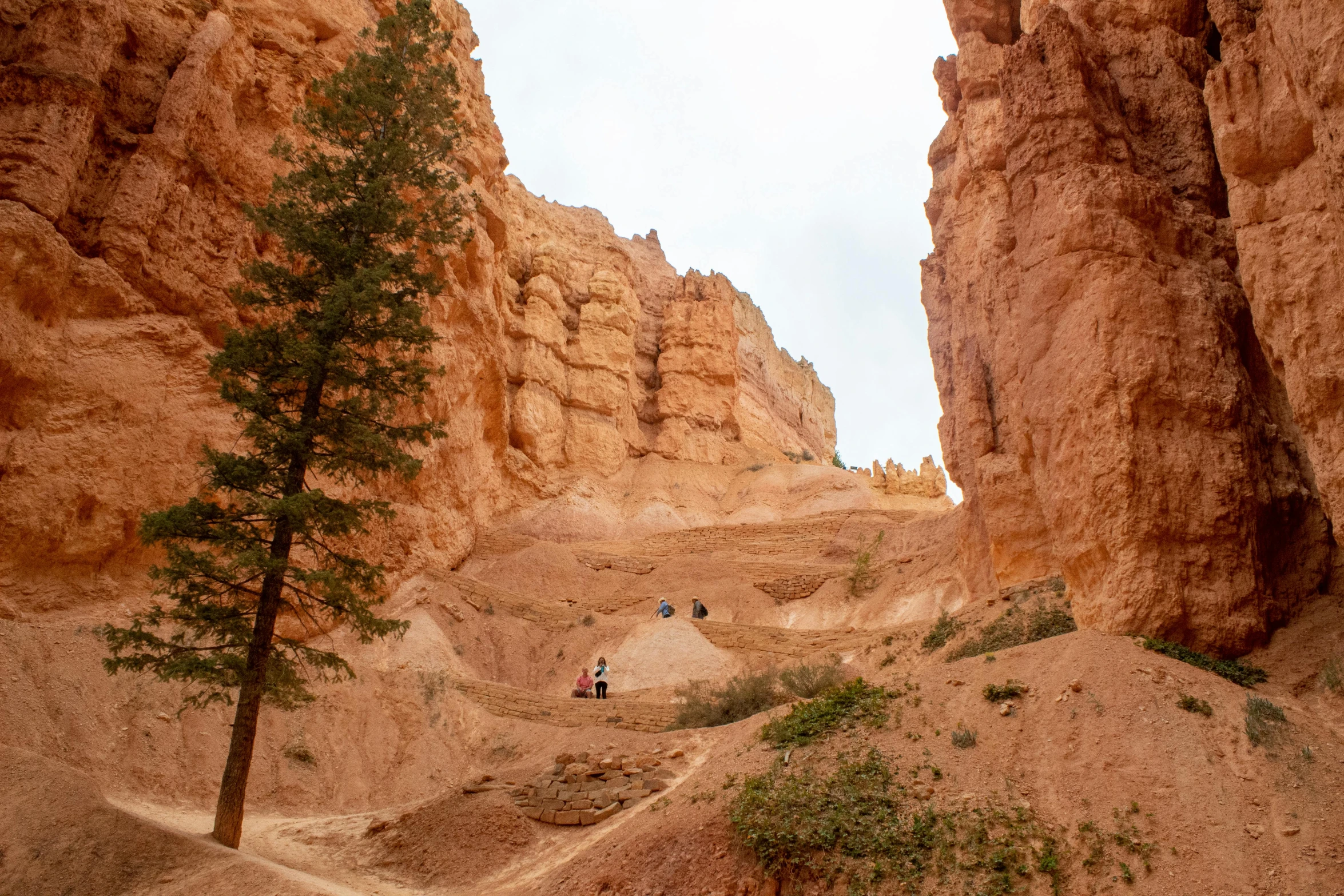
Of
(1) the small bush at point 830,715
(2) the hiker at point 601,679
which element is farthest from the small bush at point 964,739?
(2) the hiker at point 601,679

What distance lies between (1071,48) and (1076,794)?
11.6 meters

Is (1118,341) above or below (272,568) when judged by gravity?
above

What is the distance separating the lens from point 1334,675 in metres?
9.20

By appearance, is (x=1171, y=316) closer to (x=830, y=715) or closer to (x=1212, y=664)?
(x=1212, y=664)

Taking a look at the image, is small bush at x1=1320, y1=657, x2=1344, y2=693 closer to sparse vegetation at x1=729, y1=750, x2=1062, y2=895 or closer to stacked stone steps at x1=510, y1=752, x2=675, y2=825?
sparse vegetation at x1=729, y1=750, x2=1062, y2=895

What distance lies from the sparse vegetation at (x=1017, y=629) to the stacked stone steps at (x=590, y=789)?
5209 mm

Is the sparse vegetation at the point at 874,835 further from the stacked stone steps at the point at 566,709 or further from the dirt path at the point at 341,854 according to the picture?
the stacked stone steps at the point at 566,709

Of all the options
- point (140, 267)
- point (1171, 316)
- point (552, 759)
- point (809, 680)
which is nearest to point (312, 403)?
point (552, 759)

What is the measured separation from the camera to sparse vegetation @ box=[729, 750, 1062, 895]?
817 centimetres

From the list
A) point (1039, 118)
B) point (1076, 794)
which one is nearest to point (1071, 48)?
point (1039, 118)

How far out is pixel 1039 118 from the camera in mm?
13930

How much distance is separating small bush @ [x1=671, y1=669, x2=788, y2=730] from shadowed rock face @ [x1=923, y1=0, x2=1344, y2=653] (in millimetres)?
6034

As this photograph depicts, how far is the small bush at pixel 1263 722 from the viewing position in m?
8.49

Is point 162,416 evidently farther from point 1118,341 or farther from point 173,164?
point 1118,341
